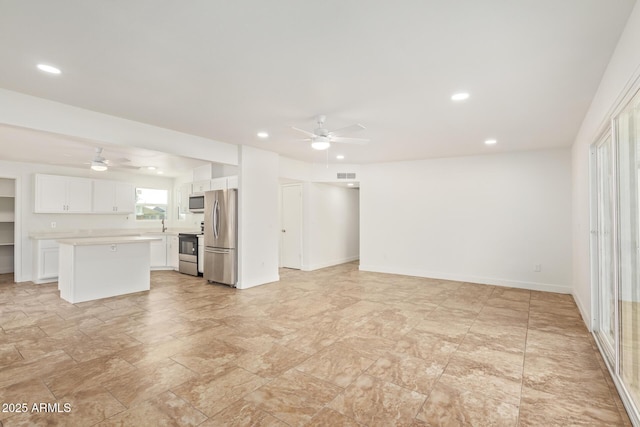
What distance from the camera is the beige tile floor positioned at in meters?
2.14

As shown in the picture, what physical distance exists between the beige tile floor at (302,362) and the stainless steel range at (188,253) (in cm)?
198

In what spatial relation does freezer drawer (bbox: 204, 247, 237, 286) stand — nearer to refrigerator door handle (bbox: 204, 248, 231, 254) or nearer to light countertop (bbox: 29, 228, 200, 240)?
refrigerator door handle (bbox: 204, 248, 231, 254)

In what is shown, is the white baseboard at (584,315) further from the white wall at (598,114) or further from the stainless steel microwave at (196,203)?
the stainless steel microwave at (196,203)

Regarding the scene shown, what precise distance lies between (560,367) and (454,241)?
399cm

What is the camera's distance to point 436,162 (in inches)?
271

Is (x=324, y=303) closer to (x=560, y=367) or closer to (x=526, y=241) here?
(x=560, y=367)

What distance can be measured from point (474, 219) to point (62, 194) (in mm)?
9055

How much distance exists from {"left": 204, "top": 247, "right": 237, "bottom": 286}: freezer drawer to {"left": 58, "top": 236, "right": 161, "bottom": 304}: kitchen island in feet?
3.52

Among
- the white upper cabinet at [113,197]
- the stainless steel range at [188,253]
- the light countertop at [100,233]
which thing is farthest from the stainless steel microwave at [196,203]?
the white upper cabinet at [113,197]

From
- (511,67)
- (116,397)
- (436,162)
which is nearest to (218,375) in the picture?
(116,397)

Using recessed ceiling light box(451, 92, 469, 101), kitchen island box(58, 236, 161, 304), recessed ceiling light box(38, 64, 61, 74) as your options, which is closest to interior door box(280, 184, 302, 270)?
kitchen island box(58, 236, 161, 304)

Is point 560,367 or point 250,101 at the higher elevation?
point 250,101

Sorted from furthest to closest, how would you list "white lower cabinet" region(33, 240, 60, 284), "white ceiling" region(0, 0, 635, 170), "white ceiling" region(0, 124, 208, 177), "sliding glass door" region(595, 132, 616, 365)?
"white lower cabinet" region(33, 240, 60, 284) → "white ceiling" region(0, 124, 208, 177) → "sliding glass door" region(595, 132, 616, 365) → "white ceiling" region(0, 0, 635, 170)

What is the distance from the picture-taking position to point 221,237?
5.93 meters
